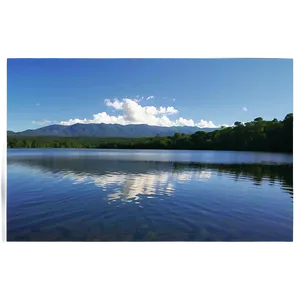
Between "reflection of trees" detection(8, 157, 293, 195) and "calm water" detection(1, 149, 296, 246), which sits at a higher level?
"reflection of trees" detection(8, 157, 293, 195)

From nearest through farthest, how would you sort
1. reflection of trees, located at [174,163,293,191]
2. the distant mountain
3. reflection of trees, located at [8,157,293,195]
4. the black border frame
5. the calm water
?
the black border frame → the calm water → reflection of trees, located at [8,157,293,195] → reflection of trees, located at [174,163,293,191] → the distant mountain

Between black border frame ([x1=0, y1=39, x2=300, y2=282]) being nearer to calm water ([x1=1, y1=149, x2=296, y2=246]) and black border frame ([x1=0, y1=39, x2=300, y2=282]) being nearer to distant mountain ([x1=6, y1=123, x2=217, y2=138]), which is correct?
calm water ([x1=1, y1=149, x2=296, y2=246])

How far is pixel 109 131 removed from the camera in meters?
25.6

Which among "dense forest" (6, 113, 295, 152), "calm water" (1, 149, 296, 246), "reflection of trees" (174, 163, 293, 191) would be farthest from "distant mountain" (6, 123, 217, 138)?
"calm water" (1, 149, 296, 246)

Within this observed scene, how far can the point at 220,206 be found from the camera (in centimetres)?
684

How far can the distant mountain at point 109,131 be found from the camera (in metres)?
21.5

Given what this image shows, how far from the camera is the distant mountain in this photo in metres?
21.5
